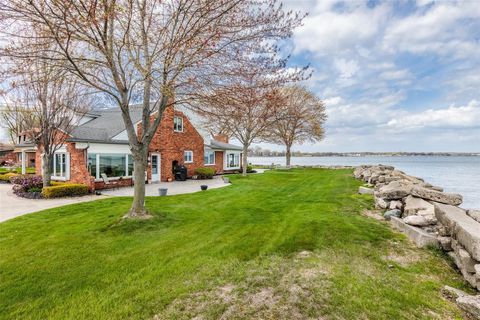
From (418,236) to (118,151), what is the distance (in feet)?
50.8

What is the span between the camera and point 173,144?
19000mm

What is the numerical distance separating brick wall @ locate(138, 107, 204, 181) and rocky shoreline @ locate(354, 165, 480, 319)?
1328 centimetres

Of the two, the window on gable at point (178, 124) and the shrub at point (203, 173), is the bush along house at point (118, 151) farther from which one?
the shrub at point (203, 173)

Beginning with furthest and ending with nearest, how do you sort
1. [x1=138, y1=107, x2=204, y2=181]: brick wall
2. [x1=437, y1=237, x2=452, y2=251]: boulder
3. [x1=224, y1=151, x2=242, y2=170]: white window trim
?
[x1=224, y1=151, x2=242, y2=170]: white window trim < [x1=138, y1=107, x2=204, y2=181]: brick wall < [x1=437, y1=237, x2=452, y2=251]: boulder

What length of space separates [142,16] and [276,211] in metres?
6.88

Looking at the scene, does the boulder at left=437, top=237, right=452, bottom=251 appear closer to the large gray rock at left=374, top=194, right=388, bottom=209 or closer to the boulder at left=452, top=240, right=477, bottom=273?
the boulder at left=452, top=240, right=477, bottom=273

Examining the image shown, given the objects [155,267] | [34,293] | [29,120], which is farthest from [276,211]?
[29,120]

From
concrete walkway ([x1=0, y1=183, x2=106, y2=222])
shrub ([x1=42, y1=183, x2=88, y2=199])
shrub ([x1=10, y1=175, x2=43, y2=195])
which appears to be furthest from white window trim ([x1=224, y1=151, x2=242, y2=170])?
shrub ([x1=10, y1=175, x2=43, y2=195])

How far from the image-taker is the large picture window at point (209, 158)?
23.4 metres

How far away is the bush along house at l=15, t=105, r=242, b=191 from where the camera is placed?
1385cm

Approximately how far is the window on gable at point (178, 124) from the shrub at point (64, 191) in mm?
8354

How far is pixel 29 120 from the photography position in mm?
12484

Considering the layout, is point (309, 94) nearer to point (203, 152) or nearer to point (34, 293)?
point (203, 152)

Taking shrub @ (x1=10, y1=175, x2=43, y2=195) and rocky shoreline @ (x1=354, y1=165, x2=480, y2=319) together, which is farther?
shrub @ (x1=10, y1=175, x2=43, y2=195)
